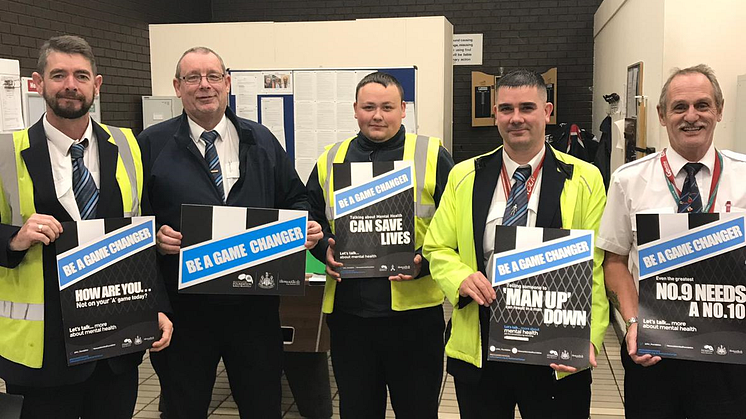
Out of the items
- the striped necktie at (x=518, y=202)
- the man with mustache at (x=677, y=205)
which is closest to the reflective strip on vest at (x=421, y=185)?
the striped necktie at (x=518, y=202)

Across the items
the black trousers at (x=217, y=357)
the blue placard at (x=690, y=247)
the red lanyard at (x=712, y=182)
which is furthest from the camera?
the black trousers at (x=217, y=357)

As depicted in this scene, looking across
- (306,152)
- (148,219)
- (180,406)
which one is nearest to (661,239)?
(148,219)

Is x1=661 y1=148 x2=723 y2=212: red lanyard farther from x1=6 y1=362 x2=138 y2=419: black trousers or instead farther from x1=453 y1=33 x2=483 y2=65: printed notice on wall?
x1=453 y1=33 x2=483 y2=65: printed notice on wall

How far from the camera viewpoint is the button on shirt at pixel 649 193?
1907mm

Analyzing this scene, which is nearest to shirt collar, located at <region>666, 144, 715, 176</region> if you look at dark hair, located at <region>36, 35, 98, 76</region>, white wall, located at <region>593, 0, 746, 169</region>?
dark hair, located at <region>36, 35, 98, 76</region>

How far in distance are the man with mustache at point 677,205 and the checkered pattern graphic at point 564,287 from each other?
0.16 metres

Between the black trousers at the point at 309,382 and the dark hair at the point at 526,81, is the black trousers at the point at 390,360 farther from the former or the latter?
the black trousers at the point at 309,382

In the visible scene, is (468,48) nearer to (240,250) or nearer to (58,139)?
(240,250)

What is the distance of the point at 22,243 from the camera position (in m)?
1.92

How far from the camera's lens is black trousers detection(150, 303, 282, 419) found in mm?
2430

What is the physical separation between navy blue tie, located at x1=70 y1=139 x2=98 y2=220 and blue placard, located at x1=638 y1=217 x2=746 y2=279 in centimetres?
173

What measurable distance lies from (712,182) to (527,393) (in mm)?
863

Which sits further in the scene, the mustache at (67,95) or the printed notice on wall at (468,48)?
the printed notice on wall at (468,48)

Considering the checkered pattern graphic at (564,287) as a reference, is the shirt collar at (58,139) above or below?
above
